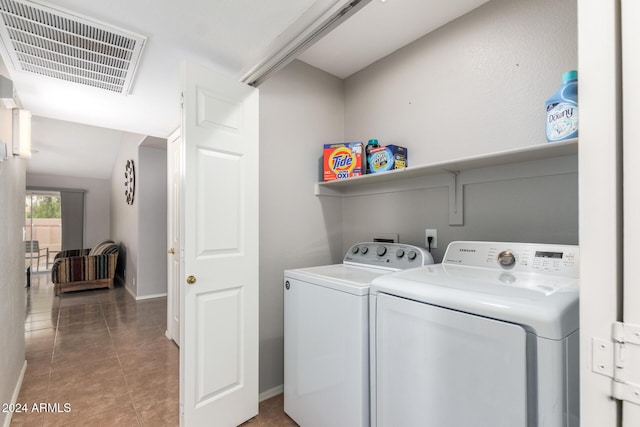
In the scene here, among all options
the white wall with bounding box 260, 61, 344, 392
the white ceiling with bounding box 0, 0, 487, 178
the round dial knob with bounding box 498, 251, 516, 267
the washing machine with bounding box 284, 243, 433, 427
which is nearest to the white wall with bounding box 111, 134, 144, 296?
the white ceiling with bounding box 0, 0, 487, 178

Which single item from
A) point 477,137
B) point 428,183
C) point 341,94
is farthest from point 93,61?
point 477,137

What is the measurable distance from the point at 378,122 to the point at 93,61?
182 cm

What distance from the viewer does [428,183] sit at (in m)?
1.90

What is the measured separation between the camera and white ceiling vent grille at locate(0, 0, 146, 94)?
1365 millimetres

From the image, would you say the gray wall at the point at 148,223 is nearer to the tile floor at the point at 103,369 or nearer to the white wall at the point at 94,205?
the tile floor at the point at 103,369

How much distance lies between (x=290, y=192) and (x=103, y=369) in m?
2.12

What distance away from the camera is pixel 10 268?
1849 millimetres

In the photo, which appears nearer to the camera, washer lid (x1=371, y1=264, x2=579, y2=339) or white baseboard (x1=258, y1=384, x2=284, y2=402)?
washer lid (x1=371, y1=264, x2=579, y2=339)

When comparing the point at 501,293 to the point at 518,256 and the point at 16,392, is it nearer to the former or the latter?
the point at 518,256

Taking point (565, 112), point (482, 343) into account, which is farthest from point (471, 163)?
point (482, 343)

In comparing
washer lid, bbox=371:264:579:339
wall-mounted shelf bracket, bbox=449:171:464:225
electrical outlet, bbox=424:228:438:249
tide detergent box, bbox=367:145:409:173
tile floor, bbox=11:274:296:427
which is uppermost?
tide detergent box, bbox=367:145:409:173

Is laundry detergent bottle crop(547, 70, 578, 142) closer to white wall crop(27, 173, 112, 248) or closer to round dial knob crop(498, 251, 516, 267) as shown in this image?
round dial knob crop(498, 251, 516, 267)

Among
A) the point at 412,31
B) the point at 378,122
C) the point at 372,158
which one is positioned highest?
the point at 412,31

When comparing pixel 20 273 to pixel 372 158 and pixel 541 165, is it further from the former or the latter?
pixel 541 165
